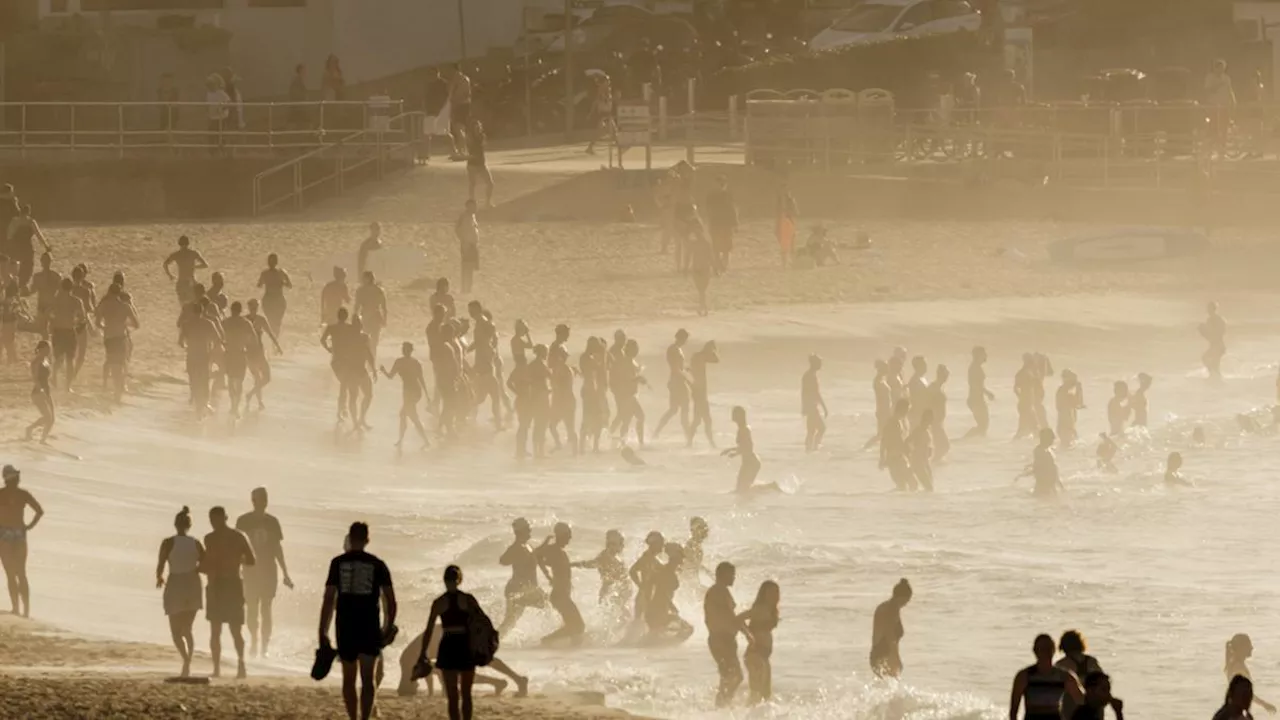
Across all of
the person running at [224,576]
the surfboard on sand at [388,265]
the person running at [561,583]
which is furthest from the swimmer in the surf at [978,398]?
the person running at [224,576]

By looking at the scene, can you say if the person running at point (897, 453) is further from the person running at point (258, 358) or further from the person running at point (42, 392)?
the person running at point (42, 392)

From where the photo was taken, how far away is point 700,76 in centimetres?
4438

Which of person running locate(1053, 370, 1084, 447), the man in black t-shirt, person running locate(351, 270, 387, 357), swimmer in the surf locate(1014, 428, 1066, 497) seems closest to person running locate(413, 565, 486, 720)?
the man in black t-shirt

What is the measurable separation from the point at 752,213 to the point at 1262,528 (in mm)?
14180

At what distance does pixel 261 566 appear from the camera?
14.6 metres

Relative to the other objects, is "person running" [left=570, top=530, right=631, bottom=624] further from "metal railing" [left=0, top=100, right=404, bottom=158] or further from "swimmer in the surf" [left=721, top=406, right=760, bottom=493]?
"metal railing" [left=0, top=100, right=404, bottom=158]

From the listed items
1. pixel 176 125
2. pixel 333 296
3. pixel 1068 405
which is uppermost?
pixel 176 125

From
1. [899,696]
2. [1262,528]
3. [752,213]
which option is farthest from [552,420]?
[752,213]

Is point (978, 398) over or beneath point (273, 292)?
beneath

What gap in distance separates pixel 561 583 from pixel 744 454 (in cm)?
622

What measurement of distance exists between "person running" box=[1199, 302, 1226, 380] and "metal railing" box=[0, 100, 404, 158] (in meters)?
12.7

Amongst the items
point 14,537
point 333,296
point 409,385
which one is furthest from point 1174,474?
point 14,537

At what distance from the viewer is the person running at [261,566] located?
1423 cm

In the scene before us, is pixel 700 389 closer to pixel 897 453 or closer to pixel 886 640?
pixel 897 453
